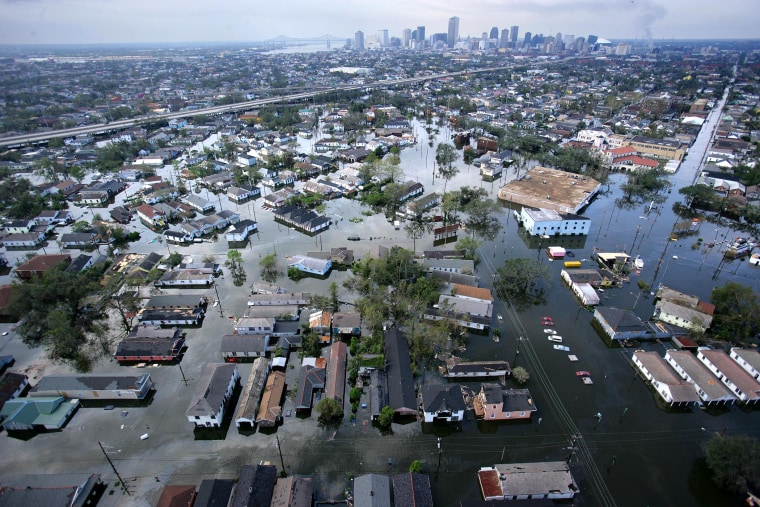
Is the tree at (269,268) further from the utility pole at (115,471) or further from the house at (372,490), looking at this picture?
the house at (372,490)

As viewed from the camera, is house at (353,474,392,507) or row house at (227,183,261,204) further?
row house at (227,183,261,204)

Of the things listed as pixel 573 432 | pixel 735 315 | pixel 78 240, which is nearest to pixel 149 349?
pixel 78 240

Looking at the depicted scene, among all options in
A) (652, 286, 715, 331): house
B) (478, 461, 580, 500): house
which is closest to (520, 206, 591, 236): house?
(652, 286, 715, 331): house

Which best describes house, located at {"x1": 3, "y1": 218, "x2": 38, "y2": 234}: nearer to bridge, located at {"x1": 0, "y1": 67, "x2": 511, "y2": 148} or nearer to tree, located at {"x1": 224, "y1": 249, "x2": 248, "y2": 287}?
tree, located at {"x1": 224, "y1": 249, "x2": 248, "y2": 287}

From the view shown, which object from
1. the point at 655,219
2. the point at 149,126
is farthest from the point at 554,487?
the point at 149,126

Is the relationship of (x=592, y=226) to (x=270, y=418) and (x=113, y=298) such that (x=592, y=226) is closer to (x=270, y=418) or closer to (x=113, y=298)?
(x=270, y=418)

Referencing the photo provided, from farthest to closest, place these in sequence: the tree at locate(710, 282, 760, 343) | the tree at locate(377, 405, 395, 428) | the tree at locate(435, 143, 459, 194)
Answer: the tree at locate(435, 143, 459, 194)
the tree at locate(710, 282, 760, 343)
the tree at locate(377, 405, 395, 428)
